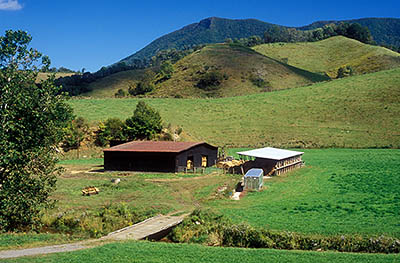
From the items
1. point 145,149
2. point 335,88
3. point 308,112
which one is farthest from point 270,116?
point 145,149

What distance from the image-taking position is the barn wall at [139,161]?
43.6 meters

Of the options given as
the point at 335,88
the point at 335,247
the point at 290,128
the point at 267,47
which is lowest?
the point at 335,247

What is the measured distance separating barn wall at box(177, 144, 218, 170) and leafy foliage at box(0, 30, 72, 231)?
70.9 feet

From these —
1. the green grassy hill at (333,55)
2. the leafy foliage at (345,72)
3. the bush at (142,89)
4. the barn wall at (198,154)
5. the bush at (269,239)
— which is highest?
the green grassy hill at (333,55)

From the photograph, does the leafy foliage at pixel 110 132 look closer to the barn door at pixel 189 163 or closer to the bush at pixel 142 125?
the bush at pixel 142 125

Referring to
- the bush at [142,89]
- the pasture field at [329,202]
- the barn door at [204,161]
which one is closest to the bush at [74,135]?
the barn door at [204,161]

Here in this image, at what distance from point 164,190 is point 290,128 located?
41.3 m

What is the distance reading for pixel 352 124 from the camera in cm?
7050

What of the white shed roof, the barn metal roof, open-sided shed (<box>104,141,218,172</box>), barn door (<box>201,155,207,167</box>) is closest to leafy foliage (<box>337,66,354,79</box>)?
the white shed roof

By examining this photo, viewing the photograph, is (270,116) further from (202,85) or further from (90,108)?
(202,85)

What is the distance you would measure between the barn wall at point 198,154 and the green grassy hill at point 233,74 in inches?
2466

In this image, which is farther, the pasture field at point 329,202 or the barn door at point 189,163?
the barn door at point 189,163

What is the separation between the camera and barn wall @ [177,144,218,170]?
4381 centimetres

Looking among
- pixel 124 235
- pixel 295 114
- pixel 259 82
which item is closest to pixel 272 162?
pixel 124 235
